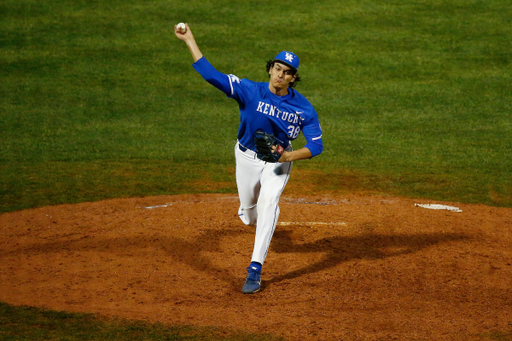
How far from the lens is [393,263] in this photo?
21.5ft

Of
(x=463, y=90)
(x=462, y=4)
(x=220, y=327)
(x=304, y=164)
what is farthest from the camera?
(x=462, y=4)

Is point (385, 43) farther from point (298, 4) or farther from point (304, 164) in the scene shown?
point (304, 164)

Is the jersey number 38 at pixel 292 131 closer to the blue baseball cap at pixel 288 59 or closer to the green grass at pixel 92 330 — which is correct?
the blue baseball cap at pixel 288 59

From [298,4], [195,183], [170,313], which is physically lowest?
[195,183]

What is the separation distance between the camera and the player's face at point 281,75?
5.77 m

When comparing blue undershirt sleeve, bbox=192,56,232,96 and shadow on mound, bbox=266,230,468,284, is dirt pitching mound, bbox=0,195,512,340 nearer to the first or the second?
shadow on mound, bbox=266,230,468,284

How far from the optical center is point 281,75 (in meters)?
5.77

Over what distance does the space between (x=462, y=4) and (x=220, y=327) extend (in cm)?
1835

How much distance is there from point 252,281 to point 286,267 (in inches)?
32.1

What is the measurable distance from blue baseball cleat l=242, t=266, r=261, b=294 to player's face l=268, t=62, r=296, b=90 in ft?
5.76

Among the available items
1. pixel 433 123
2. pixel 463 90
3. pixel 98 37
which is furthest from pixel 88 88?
pixel 463 90

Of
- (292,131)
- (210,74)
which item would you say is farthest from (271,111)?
(210,74)

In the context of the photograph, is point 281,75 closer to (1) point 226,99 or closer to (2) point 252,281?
(2) point 252,281

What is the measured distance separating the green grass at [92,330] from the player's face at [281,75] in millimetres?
2347
